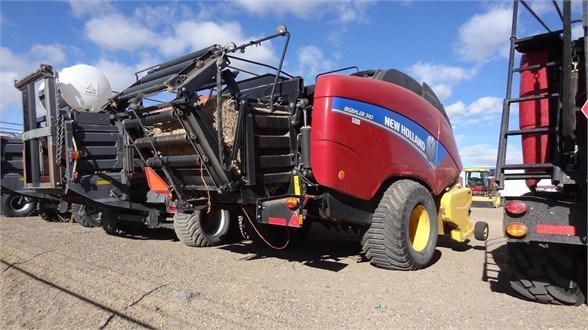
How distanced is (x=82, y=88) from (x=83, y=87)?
0.08 ft

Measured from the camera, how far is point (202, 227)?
747 cm

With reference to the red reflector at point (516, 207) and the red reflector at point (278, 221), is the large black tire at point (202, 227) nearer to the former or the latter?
the red reflector at point (278, 221)

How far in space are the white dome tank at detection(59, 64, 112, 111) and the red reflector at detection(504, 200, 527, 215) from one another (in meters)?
7.25

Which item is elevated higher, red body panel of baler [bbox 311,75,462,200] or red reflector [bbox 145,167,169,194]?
red body panel of baler [bbox 311,75,462,200]

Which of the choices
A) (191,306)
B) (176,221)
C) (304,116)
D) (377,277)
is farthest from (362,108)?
(176,221)

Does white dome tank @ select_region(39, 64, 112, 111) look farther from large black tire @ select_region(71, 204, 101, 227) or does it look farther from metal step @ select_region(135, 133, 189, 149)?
metal step @ select_region(135, 133, 189, 149)

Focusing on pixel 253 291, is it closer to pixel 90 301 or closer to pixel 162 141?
pixel 90 301

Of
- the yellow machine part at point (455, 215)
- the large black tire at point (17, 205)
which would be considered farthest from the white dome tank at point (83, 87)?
the large black tire at point (17, 205)

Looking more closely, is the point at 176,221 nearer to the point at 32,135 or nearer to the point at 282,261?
the point at 282,261

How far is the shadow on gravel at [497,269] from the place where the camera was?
4.68 m

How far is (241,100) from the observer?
487cm

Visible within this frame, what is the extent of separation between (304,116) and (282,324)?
2.41 metres

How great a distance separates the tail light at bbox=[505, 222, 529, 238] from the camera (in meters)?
3.81

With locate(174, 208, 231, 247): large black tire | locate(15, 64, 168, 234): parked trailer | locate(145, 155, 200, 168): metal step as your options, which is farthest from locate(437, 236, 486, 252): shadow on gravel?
locate(15, 64, 168, 234): parked trailer
